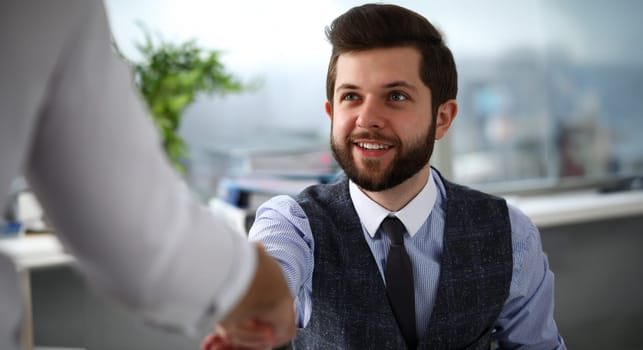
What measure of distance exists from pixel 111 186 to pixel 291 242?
706 mm

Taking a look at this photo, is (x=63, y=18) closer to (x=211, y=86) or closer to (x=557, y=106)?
(x=211, y=86)

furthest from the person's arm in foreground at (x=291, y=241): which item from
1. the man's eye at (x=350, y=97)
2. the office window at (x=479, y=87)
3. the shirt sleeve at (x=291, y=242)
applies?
the office window at (x=479, y=87)

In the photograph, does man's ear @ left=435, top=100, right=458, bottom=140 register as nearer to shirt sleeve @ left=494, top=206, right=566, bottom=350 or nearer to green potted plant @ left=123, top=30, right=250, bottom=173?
shirt sleeve @ left=494, top=206, right=566, bottom=350

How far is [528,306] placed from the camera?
1296 millimetres

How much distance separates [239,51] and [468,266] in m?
1.50

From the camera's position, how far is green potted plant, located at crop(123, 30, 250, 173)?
2178 millimetres

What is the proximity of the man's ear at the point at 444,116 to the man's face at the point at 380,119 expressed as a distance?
0.08 metres

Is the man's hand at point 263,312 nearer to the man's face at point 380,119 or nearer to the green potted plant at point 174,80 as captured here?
the man's face at point 380,119

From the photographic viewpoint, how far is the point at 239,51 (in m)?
2.50

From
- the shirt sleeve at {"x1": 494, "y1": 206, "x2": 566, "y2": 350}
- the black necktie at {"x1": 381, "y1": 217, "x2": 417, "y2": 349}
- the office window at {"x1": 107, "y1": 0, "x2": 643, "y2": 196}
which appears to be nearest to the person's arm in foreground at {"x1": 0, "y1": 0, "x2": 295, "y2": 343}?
the black necktie at {"x1": 381, "y1": 217, "x2": 417, "y2": 349}

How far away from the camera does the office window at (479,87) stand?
2475mm

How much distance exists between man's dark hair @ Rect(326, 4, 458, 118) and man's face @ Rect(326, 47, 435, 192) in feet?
0.05

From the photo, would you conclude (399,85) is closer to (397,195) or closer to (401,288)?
(397,195)

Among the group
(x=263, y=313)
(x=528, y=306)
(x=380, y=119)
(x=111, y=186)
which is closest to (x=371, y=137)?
(x=380, y=119)
